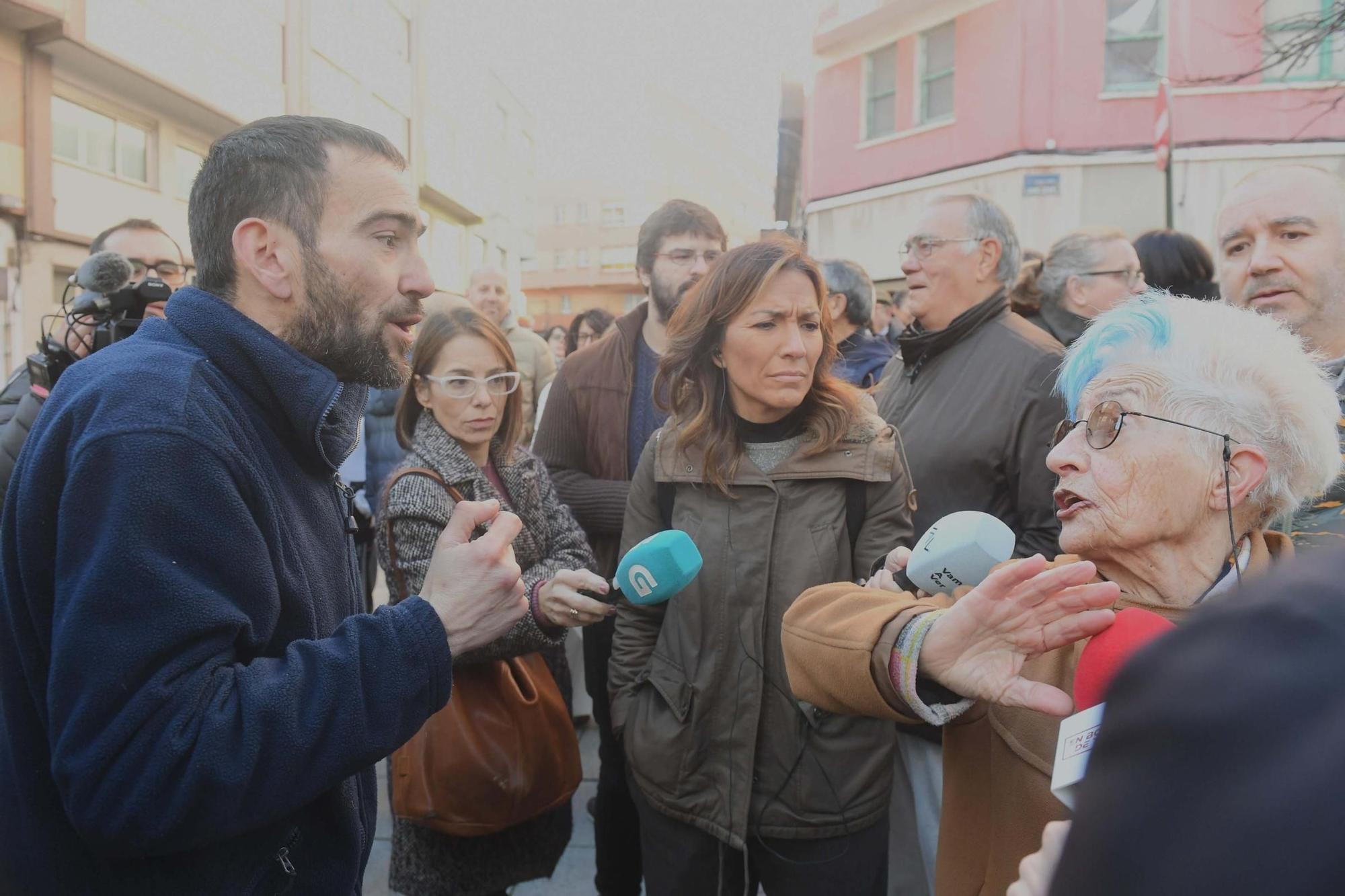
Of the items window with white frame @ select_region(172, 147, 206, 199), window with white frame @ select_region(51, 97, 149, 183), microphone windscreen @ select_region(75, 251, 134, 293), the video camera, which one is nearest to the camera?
the video camera

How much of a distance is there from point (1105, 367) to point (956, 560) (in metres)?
0.51

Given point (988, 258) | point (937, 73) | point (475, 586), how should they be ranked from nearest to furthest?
point (475, 586) → point (988, 258) → point (937, 73)

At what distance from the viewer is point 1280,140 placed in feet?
44.5

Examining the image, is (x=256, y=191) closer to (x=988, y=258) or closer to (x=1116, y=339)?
(x=1116, y=339)

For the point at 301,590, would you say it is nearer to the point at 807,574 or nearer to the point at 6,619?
the point at 6,619

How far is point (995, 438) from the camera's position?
3.12 meters

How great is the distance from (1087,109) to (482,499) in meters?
14.4

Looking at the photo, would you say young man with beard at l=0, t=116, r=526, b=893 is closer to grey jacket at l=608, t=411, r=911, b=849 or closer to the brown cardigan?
the brown cardigan

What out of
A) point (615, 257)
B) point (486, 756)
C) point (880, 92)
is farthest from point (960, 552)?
point (615, 257)

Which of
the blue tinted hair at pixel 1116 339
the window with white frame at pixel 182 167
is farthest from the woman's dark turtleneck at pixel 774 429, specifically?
the window with white frame at pixel 182 167

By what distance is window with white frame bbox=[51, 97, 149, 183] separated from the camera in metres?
15.8

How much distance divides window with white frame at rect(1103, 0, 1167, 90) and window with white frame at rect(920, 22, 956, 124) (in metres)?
2.66

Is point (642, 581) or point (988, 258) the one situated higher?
point (988, 258)

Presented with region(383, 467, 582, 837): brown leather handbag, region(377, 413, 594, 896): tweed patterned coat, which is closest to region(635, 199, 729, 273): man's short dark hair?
region(377, 413, 594, 896): tweed patterned coat
